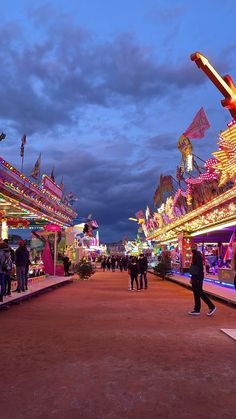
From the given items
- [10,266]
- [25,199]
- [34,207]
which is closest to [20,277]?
[10,266]

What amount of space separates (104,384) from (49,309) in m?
8.04

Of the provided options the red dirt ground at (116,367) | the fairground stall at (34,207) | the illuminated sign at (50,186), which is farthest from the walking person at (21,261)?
the illuminated sign at (50,186)

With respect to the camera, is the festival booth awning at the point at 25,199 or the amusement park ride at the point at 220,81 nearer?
the amusement park ride at the point at 220,81

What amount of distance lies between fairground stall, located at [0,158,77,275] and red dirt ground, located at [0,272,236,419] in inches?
309

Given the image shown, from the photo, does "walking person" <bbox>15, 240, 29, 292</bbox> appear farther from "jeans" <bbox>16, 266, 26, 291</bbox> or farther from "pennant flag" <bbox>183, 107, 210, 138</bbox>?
"pennant flag" <bbox>183, 107, 210, 138</bbox>

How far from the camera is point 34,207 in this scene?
23.8m

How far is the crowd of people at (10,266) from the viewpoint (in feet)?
42.1

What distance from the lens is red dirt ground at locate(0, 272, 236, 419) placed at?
15.3ft

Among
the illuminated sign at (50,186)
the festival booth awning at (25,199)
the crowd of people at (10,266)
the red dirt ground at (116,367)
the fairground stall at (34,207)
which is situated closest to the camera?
the red dirt ground at (116,367)

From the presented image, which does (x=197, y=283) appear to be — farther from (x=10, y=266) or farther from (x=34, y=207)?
(x=34, y=207)

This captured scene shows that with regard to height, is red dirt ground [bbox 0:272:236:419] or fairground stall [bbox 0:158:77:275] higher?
fairground stall [bbox 0:158:77:275]

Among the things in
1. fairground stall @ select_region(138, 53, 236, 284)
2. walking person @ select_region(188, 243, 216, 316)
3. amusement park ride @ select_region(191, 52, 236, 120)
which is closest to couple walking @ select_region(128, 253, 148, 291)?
fairground stall @ select_region(138, 53, 236, 284)

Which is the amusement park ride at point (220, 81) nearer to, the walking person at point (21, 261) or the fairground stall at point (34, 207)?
the walking person at point (21, 261)

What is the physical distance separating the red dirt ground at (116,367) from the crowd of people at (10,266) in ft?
4.86
